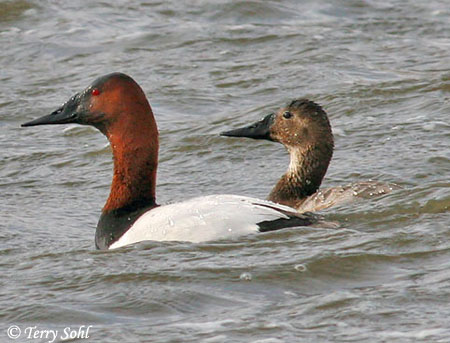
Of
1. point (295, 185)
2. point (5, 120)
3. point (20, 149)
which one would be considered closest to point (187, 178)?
point (295, 185)

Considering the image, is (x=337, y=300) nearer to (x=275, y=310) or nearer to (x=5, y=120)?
(x=275, y=310)

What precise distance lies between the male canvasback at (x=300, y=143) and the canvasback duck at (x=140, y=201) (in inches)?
68.9

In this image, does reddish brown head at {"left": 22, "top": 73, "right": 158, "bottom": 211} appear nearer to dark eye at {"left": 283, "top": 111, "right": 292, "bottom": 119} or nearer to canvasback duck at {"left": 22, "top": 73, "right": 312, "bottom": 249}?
canvasback duck at {"left": 22, "top": 73, "right": 312, "bottom": 249}

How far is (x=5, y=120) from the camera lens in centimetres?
1289

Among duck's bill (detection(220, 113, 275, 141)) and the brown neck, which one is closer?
the brown neck

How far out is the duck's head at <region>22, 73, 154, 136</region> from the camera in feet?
28.7

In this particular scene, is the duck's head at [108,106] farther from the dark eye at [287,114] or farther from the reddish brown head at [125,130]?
the dark eye at [287,114]

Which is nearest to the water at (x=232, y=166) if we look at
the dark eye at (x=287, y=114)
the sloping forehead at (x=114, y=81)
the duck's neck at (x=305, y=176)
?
the duck's neck at (x=305, y=176)

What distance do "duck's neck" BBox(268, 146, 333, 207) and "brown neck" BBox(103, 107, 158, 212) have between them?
73.2 inches

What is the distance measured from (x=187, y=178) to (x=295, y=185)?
109 centimetres

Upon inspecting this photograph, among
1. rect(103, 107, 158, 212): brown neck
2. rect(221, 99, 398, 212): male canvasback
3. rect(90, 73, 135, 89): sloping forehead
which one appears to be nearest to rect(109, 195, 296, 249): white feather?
rect(103, 107, 158, 212): brown neck

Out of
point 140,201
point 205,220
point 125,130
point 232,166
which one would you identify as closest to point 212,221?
point 205,220

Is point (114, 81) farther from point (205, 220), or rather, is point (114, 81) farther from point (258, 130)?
point (258, 130)

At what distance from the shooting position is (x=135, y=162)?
8688 millimetres
